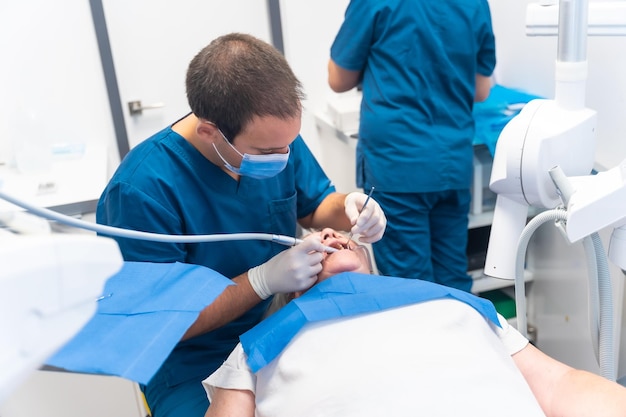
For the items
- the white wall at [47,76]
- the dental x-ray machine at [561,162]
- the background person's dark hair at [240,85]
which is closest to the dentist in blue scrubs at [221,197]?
the background person's dark hair at [240,85]

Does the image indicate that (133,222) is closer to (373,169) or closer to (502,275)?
(502,275)

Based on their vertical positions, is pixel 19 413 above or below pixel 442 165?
below

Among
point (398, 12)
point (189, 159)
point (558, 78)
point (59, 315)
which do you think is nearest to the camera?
point (59, 315)

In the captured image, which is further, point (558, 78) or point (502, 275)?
point (502, 275)

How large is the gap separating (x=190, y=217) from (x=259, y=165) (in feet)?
0.60

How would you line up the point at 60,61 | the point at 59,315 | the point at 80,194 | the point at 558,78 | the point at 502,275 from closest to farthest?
the point at 59,315, the point at 558,78, the point at 502,275, the point at 80,194, the point at 60,61

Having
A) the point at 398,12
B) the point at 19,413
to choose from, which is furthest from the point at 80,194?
the point at 398,12

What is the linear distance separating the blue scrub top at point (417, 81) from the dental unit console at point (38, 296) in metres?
1.41

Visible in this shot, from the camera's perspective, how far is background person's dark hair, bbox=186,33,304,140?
1.20 meters

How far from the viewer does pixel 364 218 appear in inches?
54.4

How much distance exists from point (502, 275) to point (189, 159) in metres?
0.66

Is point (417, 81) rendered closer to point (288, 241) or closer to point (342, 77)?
point (342, 77)

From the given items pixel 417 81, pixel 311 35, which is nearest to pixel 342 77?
pixel 417 81

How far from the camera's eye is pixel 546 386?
1148mm
